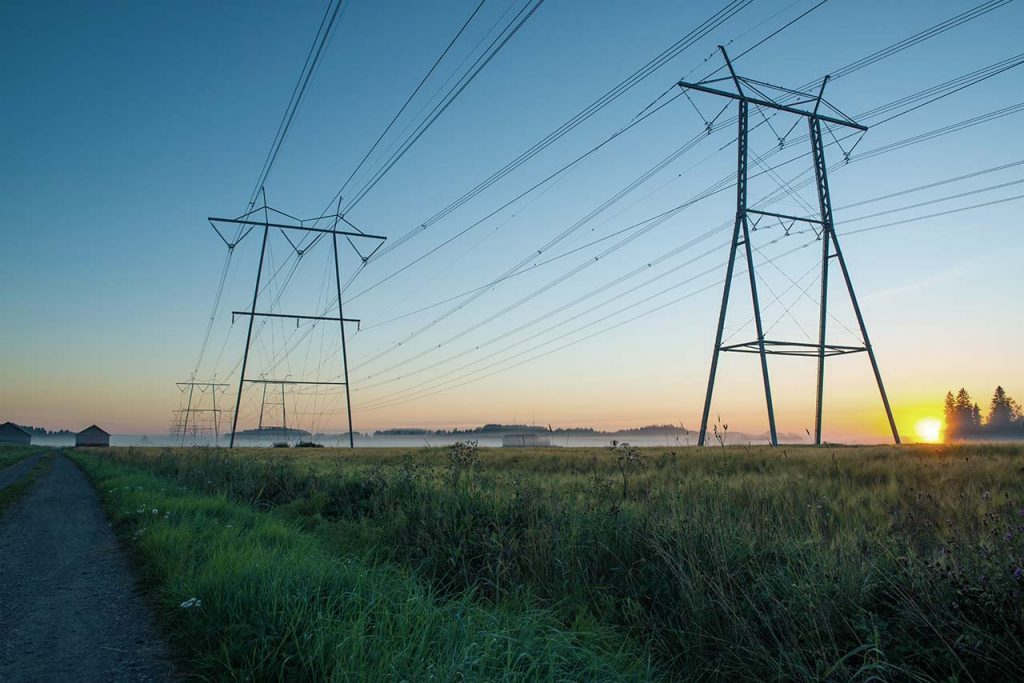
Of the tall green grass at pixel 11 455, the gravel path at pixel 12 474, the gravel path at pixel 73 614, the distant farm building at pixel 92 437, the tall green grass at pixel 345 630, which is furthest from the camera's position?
the distant farm building at pixel 92 437

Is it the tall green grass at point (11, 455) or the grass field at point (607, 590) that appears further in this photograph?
the tall green grass at point (11, 455)

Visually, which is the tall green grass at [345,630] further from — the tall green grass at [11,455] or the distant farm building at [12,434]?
the distant farm building at [12,434]

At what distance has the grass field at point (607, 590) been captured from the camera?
3.97 meters

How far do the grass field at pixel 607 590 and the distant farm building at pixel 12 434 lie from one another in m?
184

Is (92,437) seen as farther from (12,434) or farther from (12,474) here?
(12,474)

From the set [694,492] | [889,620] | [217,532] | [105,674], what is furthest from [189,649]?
[694,492]

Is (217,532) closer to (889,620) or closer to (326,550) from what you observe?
(326,550)

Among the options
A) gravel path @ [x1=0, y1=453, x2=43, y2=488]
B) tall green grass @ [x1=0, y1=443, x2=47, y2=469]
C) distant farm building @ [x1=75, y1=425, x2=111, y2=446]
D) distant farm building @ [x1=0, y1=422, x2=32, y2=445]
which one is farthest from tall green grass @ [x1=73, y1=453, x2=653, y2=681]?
distant farm building @ [x1=0, y1=422, x2=32, y2=445]

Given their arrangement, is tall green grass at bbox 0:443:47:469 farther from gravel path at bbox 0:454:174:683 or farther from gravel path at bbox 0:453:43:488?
→ gravel path at bbox 0:454:174:683

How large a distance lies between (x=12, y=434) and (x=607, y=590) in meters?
196

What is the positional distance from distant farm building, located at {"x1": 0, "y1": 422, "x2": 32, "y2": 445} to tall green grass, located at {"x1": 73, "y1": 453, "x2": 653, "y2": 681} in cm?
18452

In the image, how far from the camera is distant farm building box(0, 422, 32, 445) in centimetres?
14750

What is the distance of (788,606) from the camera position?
469 centimetres

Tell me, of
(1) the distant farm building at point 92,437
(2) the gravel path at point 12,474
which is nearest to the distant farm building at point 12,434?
(1) the distant farm building at point 92,437
